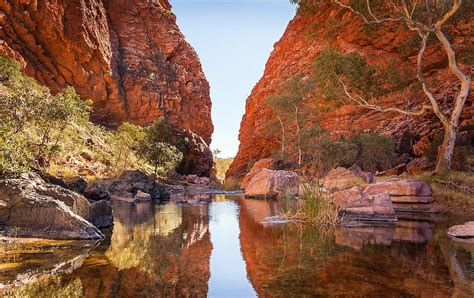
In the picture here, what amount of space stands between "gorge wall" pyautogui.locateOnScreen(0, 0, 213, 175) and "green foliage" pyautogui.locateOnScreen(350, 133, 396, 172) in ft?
122

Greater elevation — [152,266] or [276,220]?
[276,220]

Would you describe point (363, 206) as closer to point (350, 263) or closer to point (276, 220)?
point (276, 220)

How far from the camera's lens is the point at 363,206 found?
12.6 m

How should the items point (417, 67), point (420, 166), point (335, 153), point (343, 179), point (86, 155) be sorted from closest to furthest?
point (417, 67), point (343, 179), point (420, 166), point (335, 153), point (86, 155)

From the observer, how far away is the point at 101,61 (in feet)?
222

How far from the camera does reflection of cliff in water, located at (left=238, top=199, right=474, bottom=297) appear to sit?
493 centimetres

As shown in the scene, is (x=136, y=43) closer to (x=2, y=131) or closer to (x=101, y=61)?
(x=101, y=61)

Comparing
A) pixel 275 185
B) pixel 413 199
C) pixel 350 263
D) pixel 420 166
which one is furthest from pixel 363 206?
pixel 420 166

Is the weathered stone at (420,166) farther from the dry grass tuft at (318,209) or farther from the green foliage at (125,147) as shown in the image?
the green foliage at (125,147)

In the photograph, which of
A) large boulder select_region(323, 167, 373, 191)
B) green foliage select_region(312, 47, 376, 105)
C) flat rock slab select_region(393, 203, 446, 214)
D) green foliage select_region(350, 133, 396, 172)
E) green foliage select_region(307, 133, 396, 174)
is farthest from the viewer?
green foliage select_region(307, 133, 396, 174)

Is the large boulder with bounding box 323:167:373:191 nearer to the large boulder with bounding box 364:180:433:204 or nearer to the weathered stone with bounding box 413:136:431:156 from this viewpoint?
the large boulder with bounding box 364:180:433:204

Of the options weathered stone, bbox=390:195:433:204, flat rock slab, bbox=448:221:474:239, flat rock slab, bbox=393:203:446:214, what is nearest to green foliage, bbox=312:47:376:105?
weathered stone, bbox=390:195:433:204

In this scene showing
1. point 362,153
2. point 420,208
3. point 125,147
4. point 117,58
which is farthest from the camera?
point 117,58

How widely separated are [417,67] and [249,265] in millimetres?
17358
